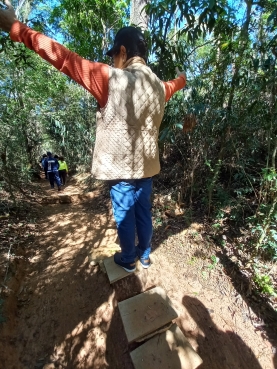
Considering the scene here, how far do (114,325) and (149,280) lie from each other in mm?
481

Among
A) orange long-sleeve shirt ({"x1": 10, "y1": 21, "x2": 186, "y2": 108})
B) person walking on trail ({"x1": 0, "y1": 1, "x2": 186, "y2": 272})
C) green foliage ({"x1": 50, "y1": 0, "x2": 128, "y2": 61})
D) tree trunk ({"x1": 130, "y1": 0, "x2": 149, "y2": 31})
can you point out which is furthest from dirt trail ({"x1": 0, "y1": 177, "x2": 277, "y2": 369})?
green foliage ({"x1": 50, "y1": 0, "x2": 128, "y2": 61})

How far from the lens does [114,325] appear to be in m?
1.75

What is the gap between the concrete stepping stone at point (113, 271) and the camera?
6.18ft

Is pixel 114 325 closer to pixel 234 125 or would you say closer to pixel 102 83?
pixel 102 83

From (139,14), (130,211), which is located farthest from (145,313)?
(139,14)

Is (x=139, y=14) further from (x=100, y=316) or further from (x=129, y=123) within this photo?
(x=100, y=316)

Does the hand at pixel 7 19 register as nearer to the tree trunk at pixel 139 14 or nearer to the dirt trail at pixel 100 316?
the dirt trail at pixel 100 316

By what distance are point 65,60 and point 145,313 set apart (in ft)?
6.26

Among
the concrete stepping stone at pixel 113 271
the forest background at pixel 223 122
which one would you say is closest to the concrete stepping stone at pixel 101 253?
the concrete stepping stone at pixel 113 271

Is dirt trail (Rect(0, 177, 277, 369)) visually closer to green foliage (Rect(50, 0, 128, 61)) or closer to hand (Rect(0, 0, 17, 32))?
hand (Rect(0, 0, 17, 32))

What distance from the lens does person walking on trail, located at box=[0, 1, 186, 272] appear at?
3.88 ft

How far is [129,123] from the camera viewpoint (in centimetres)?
143

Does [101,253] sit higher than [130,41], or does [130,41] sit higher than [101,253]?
[130,41]

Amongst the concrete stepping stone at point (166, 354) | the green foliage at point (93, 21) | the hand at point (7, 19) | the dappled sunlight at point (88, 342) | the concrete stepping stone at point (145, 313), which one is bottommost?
the dappled sunlight at point (88, 342)
